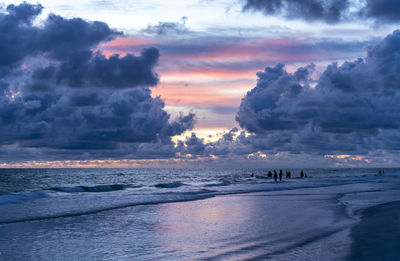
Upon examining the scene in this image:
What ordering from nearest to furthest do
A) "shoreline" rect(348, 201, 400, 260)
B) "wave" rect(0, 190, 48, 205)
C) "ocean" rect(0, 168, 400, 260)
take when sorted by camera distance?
"shoreline" rect(348, 201, 400, 260), "ocean" rect(0, 168, 400, 260), "wave" rect(0, 190, 48, 205)

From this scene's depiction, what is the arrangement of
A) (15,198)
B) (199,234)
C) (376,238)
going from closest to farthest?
1. (376,238)
2. (199,234)
3. (15,198)

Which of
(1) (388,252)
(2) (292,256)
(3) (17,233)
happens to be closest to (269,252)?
(2) (292,256)

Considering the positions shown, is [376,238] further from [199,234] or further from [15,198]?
[15,198]

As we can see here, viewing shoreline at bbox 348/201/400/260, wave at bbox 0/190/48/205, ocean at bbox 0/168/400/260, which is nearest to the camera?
shoreline at bbox 348/201/400/260

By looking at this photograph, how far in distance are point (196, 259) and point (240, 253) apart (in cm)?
177

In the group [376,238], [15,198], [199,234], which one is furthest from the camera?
[15,198]

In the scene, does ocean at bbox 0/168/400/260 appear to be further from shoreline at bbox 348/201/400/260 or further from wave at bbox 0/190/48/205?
wave at bbox 0/190/48/205

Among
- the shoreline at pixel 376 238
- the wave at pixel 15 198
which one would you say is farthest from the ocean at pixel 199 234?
the wave at pixel 15 198

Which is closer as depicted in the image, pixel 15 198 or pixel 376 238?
pixel 376 238

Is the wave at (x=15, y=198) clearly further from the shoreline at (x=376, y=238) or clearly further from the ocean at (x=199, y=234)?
the shoreline at (x=376, y=238)

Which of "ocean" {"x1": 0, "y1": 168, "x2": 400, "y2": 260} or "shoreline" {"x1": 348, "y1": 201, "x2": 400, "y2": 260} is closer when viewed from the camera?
"shoreline" {"x1": 348, "y1": 201, "x2": 400, "y2": 260}

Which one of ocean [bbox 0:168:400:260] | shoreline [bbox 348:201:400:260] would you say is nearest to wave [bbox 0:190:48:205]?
ocean [bbox 0:168:400:260]

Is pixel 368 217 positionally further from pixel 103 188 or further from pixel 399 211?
pixel 103 188

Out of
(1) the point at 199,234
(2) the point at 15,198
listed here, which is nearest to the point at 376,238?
(1) the point at 199,234
